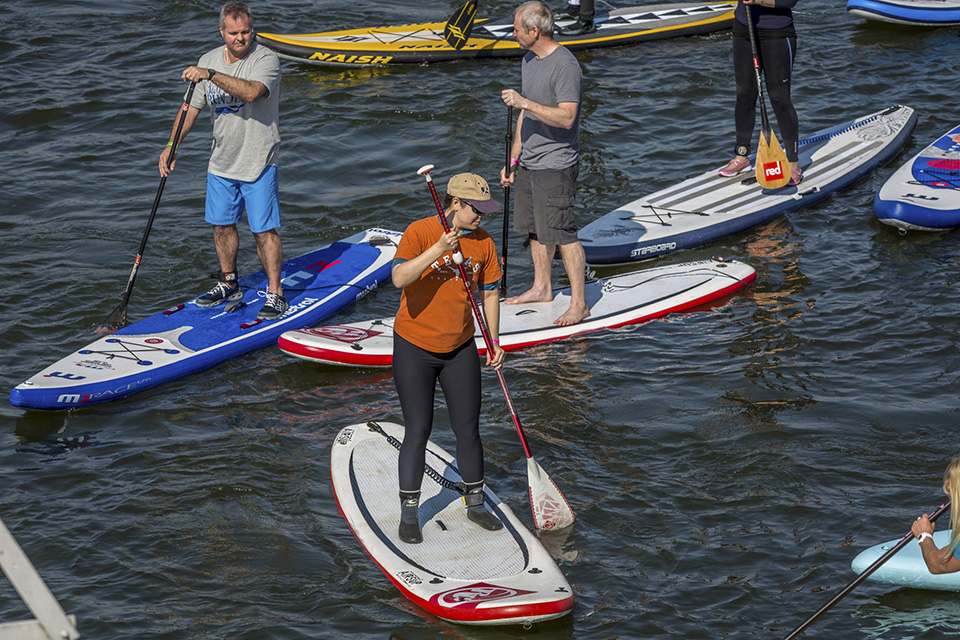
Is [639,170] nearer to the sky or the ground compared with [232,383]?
nearer to the sky

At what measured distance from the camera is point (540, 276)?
855cm

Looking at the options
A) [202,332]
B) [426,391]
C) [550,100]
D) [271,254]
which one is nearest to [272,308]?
[271,254]

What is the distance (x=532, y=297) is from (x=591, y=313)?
53 cm

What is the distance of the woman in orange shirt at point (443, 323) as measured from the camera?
5242mm

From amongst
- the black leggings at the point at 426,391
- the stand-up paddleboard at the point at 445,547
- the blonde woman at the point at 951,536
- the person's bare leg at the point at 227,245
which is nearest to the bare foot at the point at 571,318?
the stand-up paddleboard at the point at 445,547

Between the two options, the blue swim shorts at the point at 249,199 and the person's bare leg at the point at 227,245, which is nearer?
the blue swim shorts at the point at 249,199

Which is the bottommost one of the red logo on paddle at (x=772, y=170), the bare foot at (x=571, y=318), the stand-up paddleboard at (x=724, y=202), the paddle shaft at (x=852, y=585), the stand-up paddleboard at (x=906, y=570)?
the stand-up paddleboard at (x=906, y=570)

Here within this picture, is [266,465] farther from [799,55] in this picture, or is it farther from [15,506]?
[799,55]

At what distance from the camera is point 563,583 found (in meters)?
5.24

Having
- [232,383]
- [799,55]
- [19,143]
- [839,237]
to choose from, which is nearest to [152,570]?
[232,383]

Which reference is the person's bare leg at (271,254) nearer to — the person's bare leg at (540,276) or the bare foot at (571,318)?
the person's bare leg at (540,276)

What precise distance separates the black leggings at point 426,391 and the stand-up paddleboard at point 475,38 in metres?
9.87

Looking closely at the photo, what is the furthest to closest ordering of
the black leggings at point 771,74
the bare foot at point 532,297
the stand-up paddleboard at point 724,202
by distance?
the black leggings at point 771,74 → the stand-up paddleboard at point 724,202 → the bare foot at point 532,297

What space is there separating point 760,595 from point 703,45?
37.7 ft
